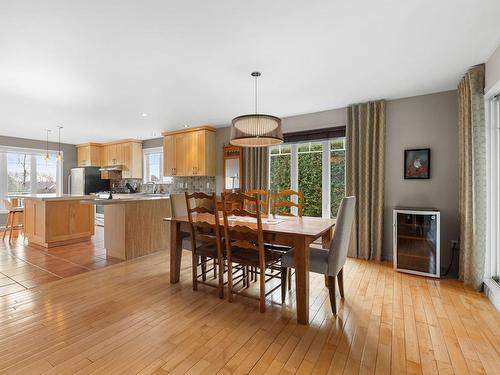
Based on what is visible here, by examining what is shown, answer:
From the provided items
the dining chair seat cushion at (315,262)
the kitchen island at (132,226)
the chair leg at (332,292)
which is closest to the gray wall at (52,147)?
the kitchen island at (132,226)

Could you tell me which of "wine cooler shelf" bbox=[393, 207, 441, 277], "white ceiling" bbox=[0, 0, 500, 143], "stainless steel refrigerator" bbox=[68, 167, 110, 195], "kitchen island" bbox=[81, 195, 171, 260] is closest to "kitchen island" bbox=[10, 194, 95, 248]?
"kitchen island" bbox=[81, 195, 171, 260]

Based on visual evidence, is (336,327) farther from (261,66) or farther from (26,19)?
(26,19)

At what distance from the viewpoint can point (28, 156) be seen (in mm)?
6711

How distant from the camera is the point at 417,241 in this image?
3.32 metres

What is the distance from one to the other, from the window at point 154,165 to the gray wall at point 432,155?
5.13 metres

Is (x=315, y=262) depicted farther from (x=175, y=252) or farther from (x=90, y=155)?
(x=90, y=155)

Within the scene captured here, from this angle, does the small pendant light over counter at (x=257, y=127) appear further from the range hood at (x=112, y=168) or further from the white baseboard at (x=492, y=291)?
the range hood at (x=112, y=168)

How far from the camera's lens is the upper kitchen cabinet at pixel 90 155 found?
720 cm

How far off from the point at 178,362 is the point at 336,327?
1225 mm

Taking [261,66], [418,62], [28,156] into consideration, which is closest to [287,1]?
[261,66]

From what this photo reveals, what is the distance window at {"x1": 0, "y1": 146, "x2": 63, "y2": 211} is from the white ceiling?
329 cm

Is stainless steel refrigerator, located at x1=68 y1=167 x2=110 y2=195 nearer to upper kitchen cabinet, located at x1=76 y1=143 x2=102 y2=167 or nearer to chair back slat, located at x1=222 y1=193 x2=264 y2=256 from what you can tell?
upper kitchen cabinet, located at x1=76 y1=143 x2=102 y2=167

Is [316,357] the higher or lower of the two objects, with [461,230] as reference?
lower

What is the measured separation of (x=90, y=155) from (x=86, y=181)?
2.44 feet
